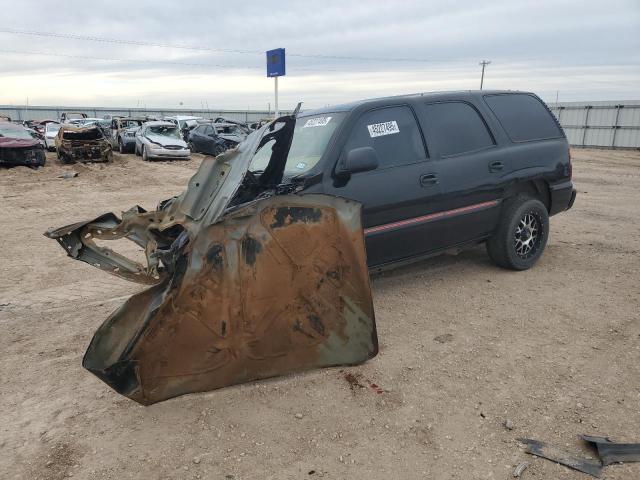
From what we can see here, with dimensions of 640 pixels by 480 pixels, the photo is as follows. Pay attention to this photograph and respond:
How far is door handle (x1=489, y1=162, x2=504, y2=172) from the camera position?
→ 477cm

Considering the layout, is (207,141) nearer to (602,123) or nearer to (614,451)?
(602,123)

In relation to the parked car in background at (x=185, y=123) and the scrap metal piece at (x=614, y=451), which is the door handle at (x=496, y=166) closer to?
the scrap metal piece at (x=614, y=451)

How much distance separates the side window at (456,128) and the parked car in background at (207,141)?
15.8 meters

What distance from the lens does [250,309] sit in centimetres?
286

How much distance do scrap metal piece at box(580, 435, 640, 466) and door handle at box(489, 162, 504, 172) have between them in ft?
9.34

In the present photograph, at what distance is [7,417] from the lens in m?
2.86

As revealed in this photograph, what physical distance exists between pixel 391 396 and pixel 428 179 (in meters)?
2.09

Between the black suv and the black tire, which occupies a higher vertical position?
the black suv

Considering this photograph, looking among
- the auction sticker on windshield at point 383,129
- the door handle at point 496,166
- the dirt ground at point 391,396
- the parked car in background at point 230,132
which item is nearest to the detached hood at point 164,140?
the parked car in background at point 230,132

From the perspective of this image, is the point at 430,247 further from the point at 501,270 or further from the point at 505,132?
the point at 505,132

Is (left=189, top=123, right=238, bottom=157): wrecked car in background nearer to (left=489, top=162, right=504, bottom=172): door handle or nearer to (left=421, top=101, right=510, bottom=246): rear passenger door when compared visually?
(left=421, top=101, right=510, bottom=246): rear passenger door

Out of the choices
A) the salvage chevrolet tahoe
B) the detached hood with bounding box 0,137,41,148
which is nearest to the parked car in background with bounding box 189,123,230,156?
the detached hood with bounding box 0,137,41,148

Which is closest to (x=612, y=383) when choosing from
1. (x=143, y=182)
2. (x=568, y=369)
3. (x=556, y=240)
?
(x=568, y=369)

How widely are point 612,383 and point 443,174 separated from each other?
217 cm
